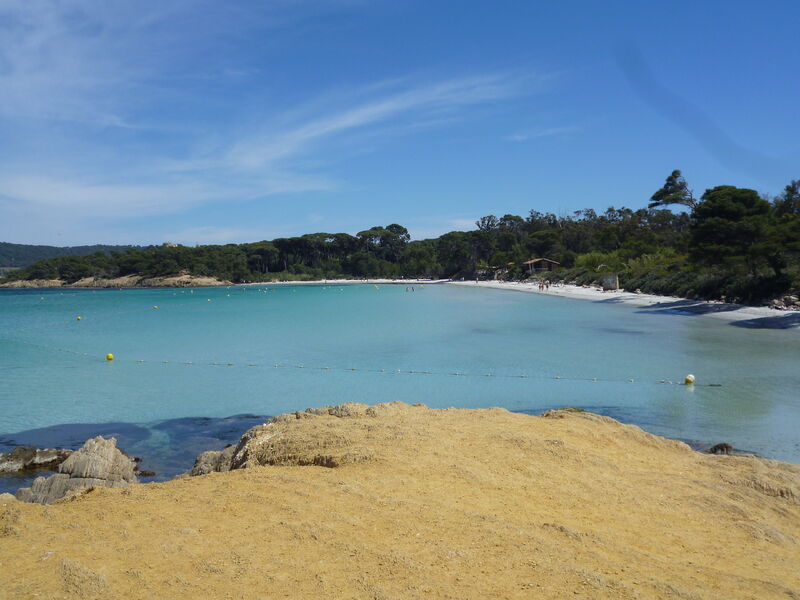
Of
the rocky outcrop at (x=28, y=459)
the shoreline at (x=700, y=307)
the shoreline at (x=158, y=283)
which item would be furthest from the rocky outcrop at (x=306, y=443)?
the shoreline at (x=158, y=283)

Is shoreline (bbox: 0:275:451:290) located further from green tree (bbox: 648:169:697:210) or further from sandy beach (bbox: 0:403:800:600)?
sandy beach (bbox: 0:403:800:600)

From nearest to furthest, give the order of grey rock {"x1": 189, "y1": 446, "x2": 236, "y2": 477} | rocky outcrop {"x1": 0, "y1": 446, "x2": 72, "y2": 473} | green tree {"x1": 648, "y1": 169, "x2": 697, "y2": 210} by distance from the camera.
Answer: grey rock {"x1": 189, "y1": 446, "x2": 236, "y2": 477} < rocky outcrop {"x1": 0, "y1": 446, "x2": 72, "y2": 473} < green tree {"x1": 648, "y1": 169, "x2": 697, "y2": 210}

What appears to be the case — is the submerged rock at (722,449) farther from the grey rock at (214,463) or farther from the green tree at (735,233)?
the green tree at (735,233)

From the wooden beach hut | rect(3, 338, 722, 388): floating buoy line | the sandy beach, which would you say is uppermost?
the wooden beach hut

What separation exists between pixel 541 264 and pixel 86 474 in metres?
78.2

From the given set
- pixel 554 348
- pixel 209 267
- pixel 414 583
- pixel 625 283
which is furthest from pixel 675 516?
pixel 209 267

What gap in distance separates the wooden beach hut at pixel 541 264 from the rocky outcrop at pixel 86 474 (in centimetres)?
7196

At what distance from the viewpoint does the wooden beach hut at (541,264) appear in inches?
3006

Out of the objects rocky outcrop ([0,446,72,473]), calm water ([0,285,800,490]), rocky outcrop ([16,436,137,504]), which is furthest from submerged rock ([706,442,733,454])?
rocky outcrop ([0,446,72,473])

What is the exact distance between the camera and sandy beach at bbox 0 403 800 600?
3643 mm

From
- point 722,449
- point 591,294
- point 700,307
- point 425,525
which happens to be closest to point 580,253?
point 591,294

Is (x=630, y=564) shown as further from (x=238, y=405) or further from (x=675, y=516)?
(x=238, y=405)

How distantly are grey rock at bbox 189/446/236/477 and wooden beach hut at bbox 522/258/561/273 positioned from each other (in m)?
72.2

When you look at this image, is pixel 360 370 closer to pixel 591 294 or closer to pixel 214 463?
pixel 214 463
